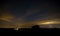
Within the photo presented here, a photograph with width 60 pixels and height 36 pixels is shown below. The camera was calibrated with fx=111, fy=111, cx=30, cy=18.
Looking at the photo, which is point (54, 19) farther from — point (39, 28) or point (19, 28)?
point (19, 28)
